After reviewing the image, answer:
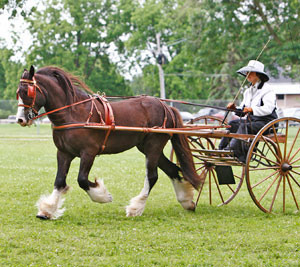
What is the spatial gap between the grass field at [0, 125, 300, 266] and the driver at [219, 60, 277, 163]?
1.12 metres

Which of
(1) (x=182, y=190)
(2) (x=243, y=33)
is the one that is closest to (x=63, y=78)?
(1) (x=182, y=190)

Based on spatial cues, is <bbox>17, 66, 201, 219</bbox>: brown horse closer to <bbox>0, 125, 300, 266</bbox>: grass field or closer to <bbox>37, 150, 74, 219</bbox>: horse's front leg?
<bbox>37, 150, 74, 219</bbox>: horse's front leg

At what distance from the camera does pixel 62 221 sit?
691 cm

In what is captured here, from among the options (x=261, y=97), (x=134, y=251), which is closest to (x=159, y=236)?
(x=134, y=251)

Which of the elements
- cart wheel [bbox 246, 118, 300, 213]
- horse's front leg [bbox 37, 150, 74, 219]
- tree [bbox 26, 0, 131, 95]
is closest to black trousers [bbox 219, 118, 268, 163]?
cart wheel [bbox 246, 118, 300, 213]

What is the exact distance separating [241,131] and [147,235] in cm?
262

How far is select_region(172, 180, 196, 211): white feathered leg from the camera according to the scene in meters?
7.84

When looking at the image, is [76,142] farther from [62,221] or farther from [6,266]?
[6,266]

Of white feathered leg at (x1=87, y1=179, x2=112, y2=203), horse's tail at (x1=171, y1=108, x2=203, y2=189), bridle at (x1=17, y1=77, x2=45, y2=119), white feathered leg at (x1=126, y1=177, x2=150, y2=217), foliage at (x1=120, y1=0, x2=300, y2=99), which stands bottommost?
white feathered leg at (x1=126, y1=177, x2=150, y2=217)

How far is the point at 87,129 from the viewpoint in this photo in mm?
7027

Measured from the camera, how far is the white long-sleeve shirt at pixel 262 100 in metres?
7.54

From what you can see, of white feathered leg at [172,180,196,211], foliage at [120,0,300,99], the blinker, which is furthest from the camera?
foliage at [120,0,300,99]

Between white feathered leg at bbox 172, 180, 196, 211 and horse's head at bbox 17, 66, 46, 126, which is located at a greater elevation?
horse's head at bbox 17, 66, 46, 126

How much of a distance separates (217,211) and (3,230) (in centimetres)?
340
